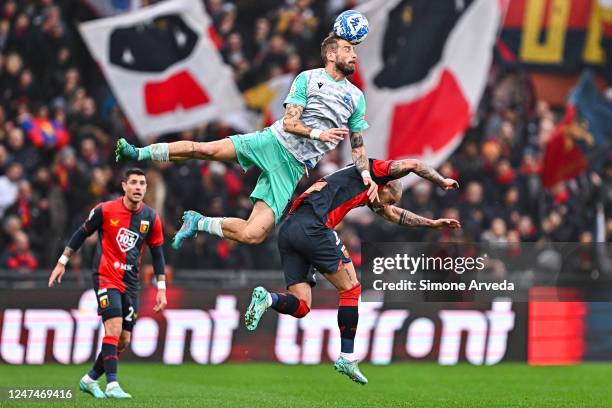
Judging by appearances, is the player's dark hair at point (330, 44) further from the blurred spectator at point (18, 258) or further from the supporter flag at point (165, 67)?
the blurred spectator at point (18, 258)

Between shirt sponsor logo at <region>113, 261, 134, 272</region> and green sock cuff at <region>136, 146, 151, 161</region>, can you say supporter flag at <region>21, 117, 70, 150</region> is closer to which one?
shirt sponsor logo at <region>113, 261, 134, 272</region>

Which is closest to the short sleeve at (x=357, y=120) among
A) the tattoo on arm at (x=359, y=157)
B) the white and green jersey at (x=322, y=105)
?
the white and green jersey at (x=322, y=105)

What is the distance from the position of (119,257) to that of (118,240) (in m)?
0.20

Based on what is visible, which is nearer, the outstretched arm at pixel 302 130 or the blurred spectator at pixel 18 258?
the outstretched arm at pixel 302 130

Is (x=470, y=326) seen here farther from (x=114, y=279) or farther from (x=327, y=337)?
(x=114, y=279)

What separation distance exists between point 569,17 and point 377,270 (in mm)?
13291

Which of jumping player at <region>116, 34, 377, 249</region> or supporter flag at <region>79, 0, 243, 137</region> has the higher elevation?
jumping player at <region>116, 34, 377, 249</region>

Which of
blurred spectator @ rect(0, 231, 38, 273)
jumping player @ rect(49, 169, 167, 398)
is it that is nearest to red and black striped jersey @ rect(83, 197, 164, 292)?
jumping player @ rect(49, 169, 167, 398)

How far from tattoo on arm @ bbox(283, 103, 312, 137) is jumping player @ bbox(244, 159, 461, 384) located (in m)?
0.60

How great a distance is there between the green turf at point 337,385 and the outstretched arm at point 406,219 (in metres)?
1.97

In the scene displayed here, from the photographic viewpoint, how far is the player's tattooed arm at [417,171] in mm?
13805

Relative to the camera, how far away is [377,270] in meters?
16.1

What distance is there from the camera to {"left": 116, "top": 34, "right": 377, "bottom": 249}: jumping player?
557 inches

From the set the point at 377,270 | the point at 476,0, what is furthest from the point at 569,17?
the point at 377,270
